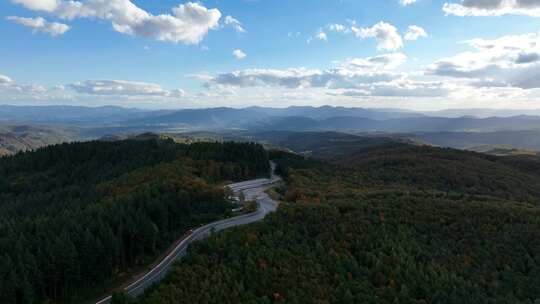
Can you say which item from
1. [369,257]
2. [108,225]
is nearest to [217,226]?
[108,225]

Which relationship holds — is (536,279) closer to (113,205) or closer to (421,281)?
(421,281)

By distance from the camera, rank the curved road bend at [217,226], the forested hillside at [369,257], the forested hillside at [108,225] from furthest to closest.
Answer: the curved road bend at [217,226] → the forested hillside at [108,225] → the forested hillside at [369,257]

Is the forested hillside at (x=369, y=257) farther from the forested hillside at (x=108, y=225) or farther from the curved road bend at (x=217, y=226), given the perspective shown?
the forested hillside at (x=108, y=225)

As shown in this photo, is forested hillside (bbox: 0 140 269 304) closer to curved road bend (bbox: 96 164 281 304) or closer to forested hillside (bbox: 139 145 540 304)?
curved road bend (bbox: 96 164 281 304)

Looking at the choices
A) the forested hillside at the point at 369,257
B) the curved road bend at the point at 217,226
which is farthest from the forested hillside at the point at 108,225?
Result: the forested hillside at the point at 369,257

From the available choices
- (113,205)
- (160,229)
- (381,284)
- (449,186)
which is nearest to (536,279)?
(381,284)

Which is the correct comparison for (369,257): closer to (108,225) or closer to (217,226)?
(217,226)
